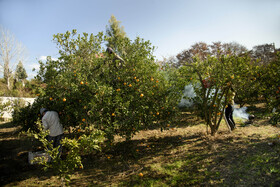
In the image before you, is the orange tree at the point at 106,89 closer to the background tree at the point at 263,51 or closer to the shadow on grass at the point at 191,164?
the shadow on grass at the point at 191,164

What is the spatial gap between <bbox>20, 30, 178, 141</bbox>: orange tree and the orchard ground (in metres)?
0.89

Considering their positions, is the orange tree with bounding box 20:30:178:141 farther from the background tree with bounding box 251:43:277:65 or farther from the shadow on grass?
the background tree with bounding box 251:43:277:65

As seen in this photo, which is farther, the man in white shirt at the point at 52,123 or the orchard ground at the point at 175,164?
the man in white shirt at the point at 52,123

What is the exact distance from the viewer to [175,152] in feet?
14.8

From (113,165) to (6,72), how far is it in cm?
2433

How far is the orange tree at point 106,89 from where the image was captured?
3.79 meters

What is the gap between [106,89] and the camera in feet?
12.2

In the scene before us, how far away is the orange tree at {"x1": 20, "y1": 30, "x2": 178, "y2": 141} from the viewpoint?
149 inches

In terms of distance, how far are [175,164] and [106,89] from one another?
→ 2429 mm

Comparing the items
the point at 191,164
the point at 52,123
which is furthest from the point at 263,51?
the point at 52,123

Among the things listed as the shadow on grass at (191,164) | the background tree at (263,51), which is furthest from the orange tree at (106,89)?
the background tree at (263,51)

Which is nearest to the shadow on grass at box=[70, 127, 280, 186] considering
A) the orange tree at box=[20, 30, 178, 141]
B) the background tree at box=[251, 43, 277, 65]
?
the orange tree at box=[20, 30, 178, 141]

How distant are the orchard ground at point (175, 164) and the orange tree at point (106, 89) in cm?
89

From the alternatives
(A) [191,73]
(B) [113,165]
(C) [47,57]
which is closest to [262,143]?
(A) [191,73]
